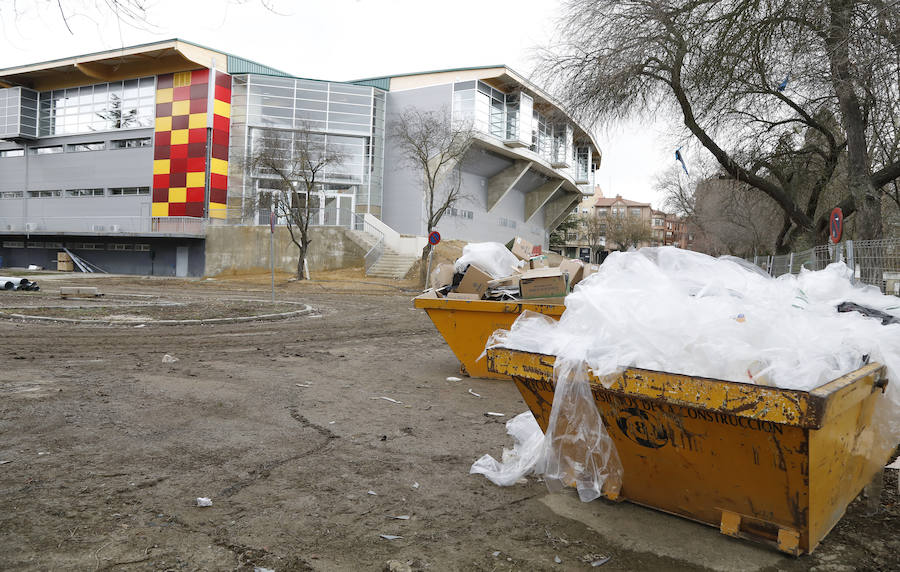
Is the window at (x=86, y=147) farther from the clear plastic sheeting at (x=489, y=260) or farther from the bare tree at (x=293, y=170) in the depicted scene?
the clear plastic sheeting at (x=489, y=260)

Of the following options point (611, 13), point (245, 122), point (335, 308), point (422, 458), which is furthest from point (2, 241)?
point (422, 458)

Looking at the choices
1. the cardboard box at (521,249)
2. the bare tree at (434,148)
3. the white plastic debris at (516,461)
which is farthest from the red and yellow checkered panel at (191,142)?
the white plastic debris at (516,461)

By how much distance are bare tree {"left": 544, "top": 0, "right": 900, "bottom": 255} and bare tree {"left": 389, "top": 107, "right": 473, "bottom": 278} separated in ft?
51.2

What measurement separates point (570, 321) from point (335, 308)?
14206 millimetres

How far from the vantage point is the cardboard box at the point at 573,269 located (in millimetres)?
7039

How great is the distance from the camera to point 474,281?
7102mm

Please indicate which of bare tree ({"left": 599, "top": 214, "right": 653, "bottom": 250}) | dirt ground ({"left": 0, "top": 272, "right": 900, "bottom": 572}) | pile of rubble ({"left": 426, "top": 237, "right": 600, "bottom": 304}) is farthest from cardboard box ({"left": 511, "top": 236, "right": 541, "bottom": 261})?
bare tree ({"left": 599, "top": 214, "right": 653, "bottom": 250})

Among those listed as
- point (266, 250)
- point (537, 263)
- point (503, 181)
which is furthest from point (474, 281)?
point (503, 181)

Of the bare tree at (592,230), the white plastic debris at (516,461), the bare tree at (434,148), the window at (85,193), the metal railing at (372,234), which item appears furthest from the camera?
the bare tree at (592,230)

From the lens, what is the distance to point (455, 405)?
5.82 meters

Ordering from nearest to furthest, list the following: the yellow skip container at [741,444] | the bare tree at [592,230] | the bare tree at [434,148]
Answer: the yellow skip container at [741,444]
the bare tree at [434,148]
the bare tree at [592,230]

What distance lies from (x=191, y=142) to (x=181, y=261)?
7468 mm

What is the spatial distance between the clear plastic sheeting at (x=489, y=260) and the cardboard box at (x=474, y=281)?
15 cm

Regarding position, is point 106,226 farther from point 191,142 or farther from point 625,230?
point 625,230
